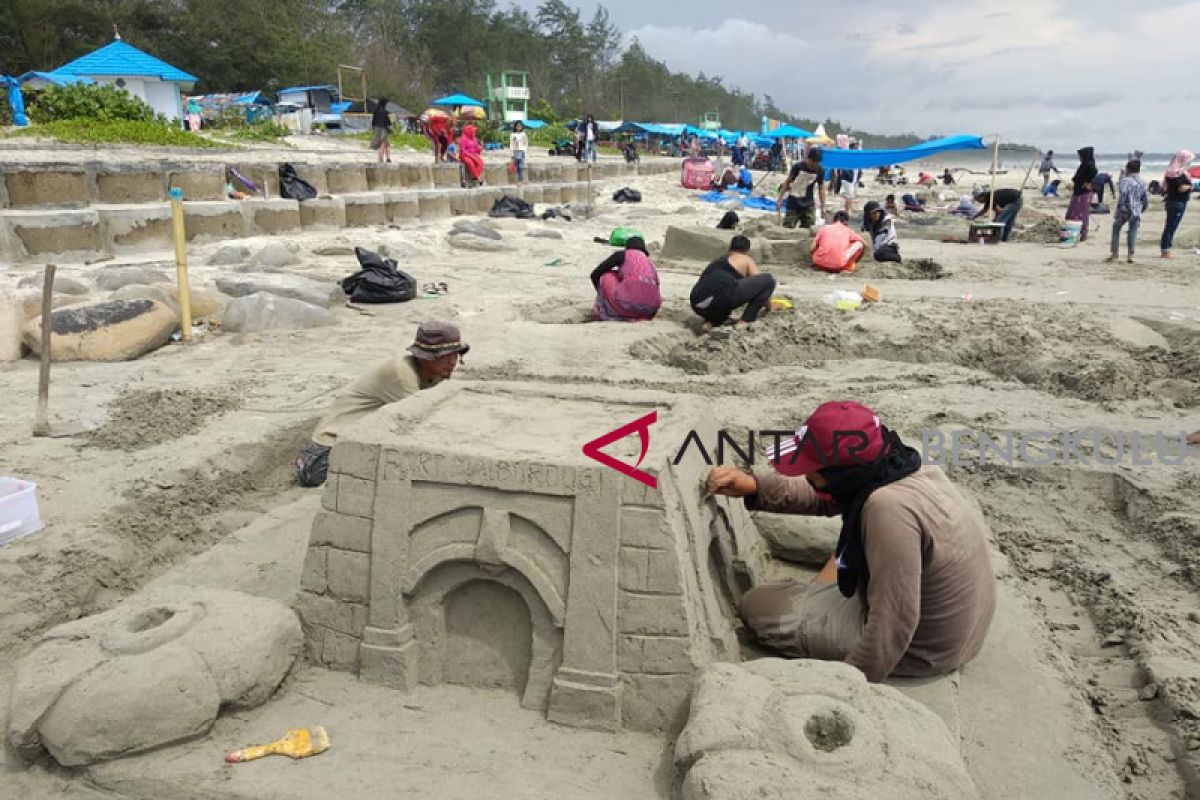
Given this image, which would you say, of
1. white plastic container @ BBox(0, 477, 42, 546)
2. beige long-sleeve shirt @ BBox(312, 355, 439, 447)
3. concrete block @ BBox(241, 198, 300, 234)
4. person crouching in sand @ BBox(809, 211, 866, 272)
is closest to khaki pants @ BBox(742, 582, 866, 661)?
beige long-sleeve shirt @ BBox(312, 355, 439, 447)

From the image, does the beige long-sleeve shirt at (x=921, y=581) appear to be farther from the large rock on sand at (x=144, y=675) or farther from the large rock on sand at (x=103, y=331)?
the large rock on sand at (x=103, y=331)

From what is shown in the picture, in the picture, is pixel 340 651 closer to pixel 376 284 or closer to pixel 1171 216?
pixel 376 284

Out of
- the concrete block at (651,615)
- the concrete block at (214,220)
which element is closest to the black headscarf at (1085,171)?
the concrete block at (214,220)

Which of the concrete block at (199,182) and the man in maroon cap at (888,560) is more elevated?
the concrete block at (199,182)

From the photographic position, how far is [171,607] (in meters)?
2.97

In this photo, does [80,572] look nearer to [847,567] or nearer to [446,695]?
[446,695]

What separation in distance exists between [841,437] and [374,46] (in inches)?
Answer: 1920

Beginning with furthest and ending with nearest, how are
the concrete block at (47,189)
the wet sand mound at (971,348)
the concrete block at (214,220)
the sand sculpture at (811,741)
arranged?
the concrete block at (214,220) → the concrete block at (47,189) → the wet sand mound at (971,348) → the sand sculpture at (811,741)

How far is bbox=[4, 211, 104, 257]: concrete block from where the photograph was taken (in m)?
9.07

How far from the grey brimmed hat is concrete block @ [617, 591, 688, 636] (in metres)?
2.01

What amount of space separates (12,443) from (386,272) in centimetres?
449

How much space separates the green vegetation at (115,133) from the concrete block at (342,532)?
12734 mm

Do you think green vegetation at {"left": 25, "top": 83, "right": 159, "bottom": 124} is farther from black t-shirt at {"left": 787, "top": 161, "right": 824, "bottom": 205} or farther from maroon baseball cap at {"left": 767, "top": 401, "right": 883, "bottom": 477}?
maroon baseball cap at {"left": 767, "top": 401, "right": 883, "bottom": 477}

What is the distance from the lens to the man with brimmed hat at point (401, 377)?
14.3 ft
